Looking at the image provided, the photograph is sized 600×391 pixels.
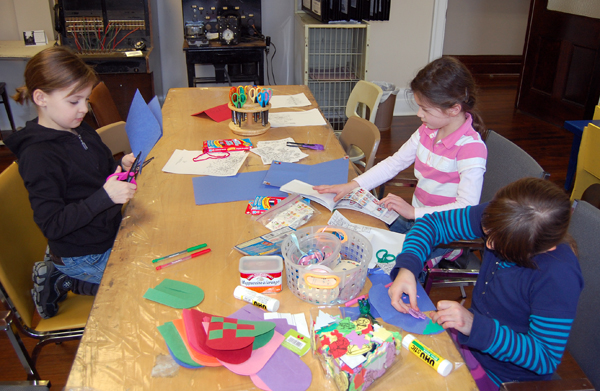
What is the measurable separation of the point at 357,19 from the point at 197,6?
4.19 ft

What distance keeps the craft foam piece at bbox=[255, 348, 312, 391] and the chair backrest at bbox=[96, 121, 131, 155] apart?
1360 millimetres

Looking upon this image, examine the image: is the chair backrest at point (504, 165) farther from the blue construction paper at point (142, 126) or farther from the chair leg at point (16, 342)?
the chair leg at point (16, 342)

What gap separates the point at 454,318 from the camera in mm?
938

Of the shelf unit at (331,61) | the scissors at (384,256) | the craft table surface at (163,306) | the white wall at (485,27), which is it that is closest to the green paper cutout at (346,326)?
the craft table surface at (163,306)

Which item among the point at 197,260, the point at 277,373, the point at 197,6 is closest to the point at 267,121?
the point at 197,260

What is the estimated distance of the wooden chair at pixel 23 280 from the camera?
123cm

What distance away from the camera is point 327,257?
1088mm

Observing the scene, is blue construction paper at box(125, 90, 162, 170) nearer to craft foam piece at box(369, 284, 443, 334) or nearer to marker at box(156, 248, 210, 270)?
marker at box(156, 248, 210, 270)

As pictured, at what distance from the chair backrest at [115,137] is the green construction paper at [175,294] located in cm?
103

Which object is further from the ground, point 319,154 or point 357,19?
point 357,19

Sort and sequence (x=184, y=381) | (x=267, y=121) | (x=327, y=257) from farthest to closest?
(x=267, y=121)
(x=327, y=257)
(x=184, y=381)

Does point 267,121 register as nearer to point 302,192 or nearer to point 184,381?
point 302,192

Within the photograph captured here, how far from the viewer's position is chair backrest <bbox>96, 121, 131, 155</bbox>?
190cm

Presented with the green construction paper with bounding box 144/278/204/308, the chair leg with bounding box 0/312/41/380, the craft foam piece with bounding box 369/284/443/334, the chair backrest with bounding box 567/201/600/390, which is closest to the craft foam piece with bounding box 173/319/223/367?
the green construction paper with bounding box 144/278/204/308
